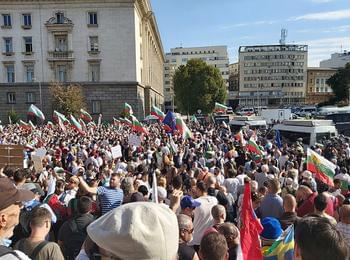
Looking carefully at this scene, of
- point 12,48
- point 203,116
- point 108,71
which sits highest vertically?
point 12,48

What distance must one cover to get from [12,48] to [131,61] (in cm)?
1485

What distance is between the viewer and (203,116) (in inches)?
2235

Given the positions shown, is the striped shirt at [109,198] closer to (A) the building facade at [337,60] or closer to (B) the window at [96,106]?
(B) the window at [96,106]

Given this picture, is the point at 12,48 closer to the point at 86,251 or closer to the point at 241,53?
the point at 86,251

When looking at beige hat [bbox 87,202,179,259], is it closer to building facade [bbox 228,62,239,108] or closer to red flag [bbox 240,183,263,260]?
red flag [bbox 240,183,263,260]

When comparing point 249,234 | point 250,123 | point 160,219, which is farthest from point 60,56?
point 160,219

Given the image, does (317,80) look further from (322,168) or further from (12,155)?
(12,155)

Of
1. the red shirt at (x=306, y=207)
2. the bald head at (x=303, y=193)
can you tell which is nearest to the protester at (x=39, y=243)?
the red shirt at (x=306, y=207)

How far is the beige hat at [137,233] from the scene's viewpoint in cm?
167

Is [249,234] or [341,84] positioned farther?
[341,84]

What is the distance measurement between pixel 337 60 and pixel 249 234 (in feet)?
497

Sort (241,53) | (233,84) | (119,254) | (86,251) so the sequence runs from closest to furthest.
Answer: (119,254)
(86,251)
(241,53)
(233,84)

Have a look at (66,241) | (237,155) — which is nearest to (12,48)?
(237,155)

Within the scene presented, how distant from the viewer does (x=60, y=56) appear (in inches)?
1849
